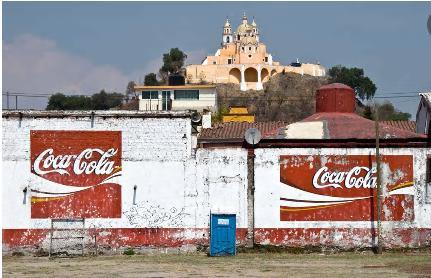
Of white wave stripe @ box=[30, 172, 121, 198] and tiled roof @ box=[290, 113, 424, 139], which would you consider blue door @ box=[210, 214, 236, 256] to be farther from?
tiled roof @ box=[290, 113, 424, 139]

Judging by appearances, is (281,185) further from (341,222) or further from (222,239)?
(222,239)

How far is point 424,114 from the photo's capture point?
40812mm

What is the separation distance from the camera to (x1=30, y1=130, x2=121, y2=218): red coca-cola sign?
34.4m

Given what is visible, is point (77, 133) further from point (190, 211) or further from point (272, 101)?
point (272, 101)

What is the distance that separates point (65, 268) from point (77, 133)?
6828 mm

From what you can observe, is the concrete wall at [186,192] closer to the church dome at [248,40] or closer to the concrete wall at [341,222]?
the concrete wall at [341,222]

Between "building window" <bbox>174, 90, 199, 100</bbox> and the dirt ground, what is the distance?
7852 centimetres

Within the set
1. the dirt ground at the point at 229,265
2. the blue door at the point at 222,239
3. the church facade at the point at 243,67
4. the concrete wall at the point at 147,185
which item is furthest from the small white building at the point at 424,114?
the church facade at the point at 243,67

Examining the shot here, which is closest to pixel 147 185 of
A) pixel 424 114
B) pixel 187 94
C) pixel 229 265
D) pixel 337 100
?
pixel 229 265

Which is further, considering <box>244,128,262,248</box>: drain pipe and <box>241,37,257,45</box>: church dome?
<box>241,37,257,45</box>: church dome

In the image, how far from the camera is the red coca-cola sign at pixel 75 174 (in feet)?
113

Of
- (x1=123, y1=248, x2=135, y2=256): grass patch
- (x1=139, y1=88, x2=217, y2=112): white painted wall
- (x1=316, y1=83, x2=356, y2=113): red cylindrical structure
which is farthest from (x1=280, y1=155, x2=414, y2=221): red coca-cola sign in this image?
(x1=139, y1=88, x2=217, y2=112): white painted wall

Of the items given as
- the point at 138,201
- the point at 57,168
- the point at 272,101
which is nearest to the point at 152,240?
the point at 138,201

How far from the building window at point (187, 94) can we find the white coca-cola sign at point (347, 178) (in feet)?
254
